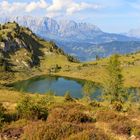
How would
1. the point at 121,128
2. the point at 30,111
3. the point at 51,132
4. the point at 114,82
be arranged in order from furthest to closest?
the point at 114,82 → the point at 30,111 → the point at 121,128 → the point at 51,132

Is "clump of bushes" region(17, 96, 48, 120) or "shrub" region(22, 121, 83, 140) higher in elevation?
"shrub" region(22, 121, 83, 140)

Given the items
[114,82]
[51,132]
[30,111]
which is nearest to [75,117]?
[30,111]

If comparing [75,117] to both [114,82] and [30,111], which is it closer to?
[30,111]

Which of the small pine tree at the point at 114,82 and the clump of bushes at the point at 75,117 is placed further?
the small pine tree at the point at 114,82

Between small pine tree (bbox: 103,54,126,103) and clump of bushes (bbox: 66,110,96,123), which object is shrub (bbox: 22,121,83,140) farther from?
small pine tree (bbox: 103,54,126,103)

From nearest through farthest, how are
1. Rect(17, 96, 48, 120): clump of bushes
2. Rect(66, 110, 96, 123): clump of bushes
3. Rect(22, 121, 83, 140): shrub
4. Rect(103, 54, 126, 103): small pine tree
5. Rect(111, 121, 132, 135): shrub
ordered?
Rect(22, 121, 83, 140): shrub
Rect(111, 121, 132, 135): shrub
Rect(66, 110, 96, 123): clump of bushes
Rect(17, 96, 48, 120): clump of bushes
Rect(103, 54, 126, 103): small pine tree

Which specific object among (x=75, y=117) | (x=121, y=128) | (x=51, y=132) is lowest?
(x=121, y=128)

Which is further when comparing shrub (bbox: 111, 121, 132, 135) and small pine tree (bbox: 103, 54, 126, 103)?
small pine tree (bbox: 103, 54, 126, 103)

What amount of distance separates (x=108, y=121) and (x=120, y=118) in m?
1.33

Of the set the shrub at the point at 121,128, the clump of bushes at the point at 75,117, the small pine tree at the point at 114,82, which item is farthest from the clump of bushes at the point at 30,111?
the small pine tree at the point at 114,82

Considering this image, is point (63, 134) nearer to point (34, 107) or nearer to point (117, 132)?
point (117, 132)

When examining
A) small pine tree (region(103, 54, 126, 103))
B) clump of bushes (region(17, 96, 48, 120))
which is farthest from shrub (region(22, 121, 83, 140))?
small pine tree (region(103, 54, 126, 103))

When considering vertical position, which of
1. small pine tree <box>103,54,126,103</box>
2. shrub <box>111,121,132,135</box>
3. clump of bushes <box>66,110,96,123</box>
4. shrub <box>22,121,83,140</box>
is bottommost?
small pine tree <box>103,54,126,103</box>

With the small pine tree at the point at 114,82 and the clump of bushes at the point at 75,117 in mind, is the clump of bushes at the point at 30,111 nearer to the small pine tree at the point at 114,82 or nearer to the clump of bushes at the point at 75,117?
the clump of bushes at the point at 75,117
